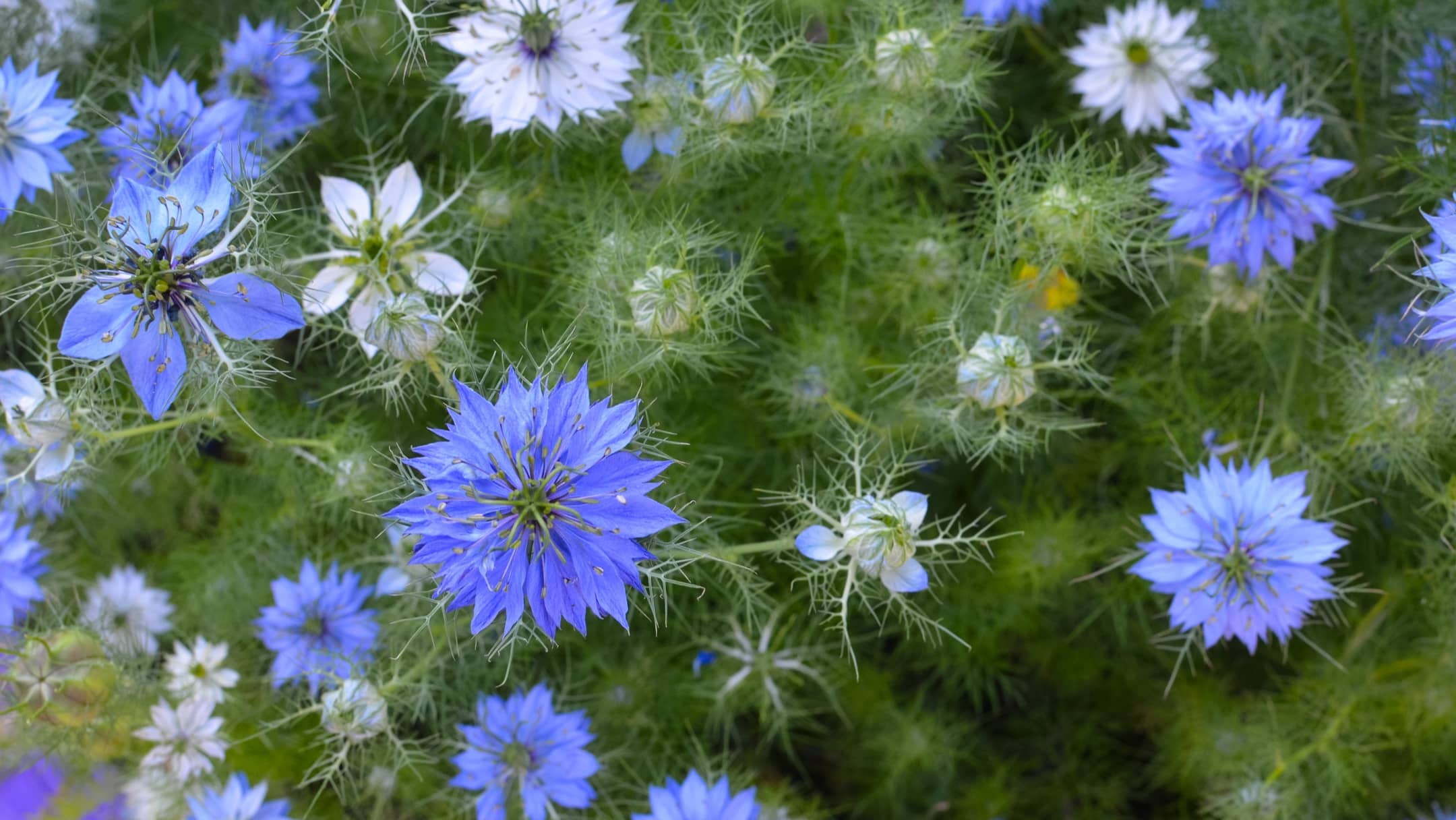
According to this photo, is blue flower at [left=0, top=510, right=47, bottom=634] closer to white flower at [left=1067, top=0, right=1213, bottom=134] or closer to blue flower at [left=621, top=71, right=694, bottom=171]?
blue flower at [left=621, top=71, right=694, bottom=171]

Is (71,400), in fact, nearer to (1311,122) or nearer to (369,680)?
(369,680)

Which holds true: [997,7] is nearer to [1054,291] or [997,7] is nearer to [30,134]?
[1054,291]

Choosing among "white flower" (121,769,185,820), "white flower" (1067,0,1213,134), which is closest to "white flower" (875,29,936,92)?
"white flower" (1067,0,1213,134)

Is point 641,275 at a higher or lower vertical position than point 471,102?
lower

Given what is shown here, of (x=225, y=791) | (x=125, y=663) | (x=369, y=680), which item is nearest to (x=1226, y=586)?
(x=369, y=680)

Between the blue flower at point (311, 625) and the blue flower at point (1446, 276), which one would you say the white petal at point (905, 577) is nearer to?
the blue flower at point (1446, 276)

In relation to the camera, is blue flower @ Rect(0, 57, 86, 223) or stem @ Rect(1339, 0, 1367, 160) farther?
stem @ Rect(1339, 0, 1367, 160)
